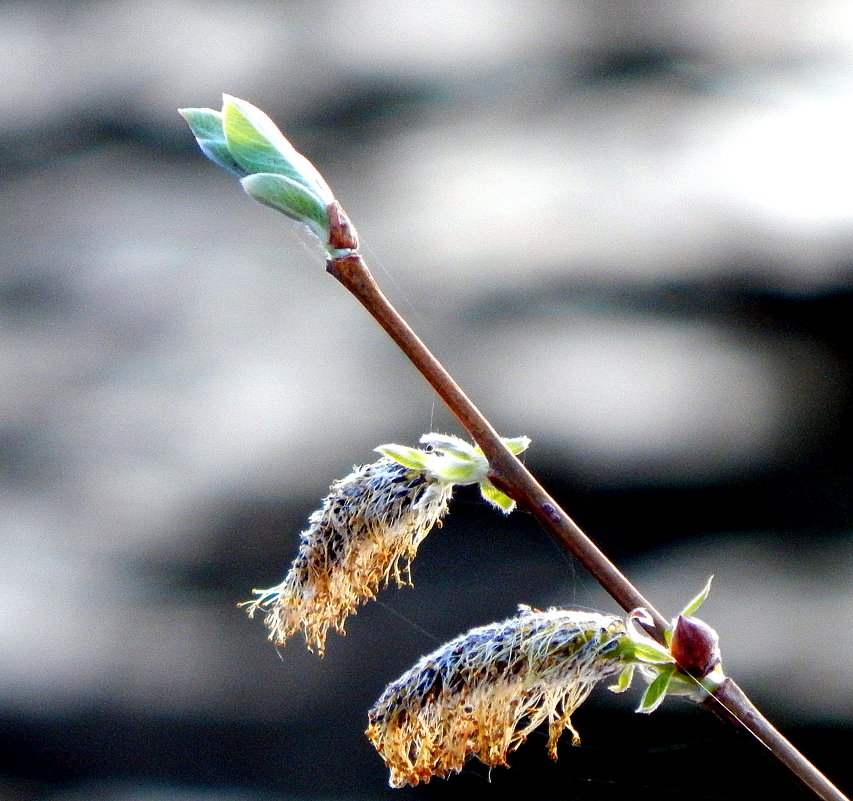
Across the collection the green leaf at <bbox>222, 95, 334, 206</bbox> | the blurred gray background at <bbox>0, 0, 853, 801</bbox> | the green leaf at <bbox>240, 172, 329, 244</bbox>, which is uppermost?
the green leaf at <bbox>222, 95, 334, 206</bbox>

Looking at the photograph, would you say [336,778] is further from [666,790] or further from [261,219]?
[261,219]

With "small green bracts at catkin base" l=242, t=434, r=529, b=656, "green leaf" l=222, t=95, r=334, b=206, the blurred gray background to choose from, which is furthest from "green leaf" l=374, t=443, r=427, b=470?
the blurred gray background

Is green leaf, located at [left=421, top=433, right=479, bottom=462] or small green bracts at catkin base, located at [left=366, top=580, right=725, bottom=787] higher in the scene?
green leaf, located at [left=421, top=433, right=479, bottom=462]

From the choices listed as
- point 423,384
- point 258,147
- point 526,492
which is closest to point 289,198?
point 258,147

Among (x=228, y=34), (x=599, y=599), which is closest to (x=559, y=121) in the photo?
(x=228, y=34)

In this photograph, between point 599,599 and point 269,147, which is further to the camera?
point 599,599

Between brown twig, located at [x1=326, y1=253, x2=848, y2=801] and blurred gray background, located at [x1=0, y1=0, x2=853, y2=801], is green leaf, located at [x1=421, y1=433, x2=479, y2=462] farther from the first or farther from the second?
blurred gray background, located at [x1=0, y1=0, x2=853, y2=801]
